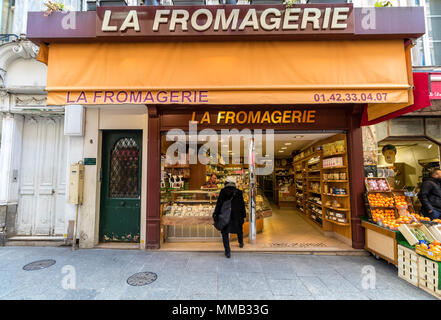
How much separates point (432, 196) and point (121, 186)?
8.39 m

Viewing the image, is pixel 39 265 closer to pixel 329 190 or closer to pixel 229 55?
pixel 229 55

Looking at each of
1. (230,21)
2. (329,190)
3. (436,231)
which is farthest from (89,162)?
(436,231)

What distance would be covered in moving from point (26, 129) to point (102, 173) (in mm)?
2827

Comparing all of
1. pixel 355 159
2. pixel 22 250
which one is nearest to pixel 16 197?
pixel 22 250

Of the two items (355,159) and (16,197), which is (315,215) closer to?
(355,159)

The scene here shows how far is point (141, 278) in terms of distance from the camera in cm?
394

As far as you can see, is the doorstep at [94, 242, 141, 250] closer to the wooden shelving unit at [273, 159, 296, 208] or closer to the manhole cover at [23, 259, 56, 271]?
the manhole cover at [23, 259, 56, 271]

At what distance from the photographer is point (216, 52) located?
4160 millimetres

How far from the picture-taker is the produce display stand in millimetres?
4246

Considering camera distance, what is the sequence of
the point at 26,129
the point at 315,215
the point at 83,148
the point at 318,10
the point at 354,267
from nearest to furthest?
the point at 318,10, the point at 354,267, the point at 83,148, the point at 26,129, the point at 315,215

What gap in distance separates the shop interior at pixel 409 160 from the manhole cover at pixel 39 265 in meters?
8.73

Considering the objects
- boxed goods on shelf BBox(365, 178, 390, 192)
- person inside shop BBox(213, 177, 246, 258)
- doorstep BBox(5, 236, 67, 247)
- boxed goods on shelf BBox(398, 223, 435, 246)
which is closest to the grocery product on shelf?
boxed goods on shelf BBox(365, 178, 390, 192)

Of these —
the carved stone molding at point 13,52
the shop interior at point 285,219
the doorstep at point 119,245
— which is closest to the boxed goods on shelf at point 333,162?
the shop interior at point 285,219

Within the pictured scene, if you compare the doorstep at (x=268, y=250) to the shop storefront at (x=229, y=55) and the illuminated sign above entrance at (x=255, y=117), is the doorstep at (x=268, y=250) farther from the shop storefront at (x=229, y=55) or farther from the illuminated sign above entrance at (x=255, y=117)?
the shop storefront at (x=229, y=55)
